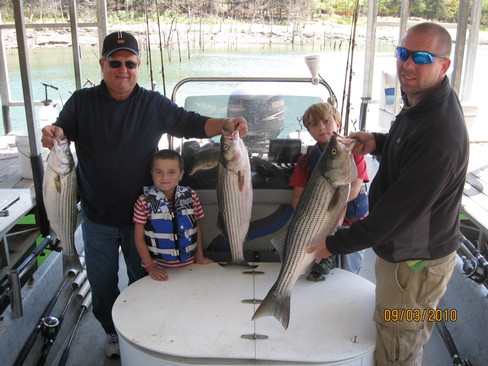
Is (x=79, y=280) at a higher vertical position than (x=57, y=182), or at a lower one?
lower

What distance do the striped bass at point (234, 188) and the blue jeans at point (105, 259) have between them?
67 centimetres

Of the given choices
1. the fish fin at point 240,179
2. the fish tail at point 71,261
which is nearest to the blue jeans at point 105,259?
the fish tail at point 71,261

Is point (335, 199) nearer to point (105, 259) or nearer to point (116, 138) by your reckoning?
point (116, 138)

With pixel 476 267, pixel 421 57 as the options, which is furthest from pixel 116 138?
pixel 476 267

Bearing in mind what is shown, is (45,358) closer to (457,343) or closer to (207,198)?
(207,198)

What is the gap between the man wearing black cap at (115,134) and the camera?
2779mm

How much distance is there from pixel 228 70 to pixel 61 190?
547cm

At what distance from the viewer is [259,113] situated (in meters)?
3.79

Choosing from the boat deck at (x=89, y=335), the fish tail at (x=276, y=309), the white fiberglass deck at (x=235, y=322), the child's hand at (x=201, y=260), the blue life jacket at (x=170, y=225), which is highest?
the blue life jacket at (x=170, y=225)

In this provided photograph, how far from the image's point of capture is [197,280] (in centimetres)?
278

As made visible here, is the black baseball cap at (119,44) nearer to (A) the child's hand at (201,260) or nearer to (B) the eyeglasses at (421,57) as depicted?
(A) the child's hand at (201,260)

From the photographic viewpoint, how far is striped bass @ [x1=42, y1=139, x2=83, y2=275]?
8.62ft

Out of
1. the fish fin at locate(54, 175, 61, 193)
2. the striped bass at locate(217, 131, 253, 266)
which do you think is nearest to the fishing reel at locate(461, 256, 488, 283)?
the striped bass at locate(217, 131, 253, 266)

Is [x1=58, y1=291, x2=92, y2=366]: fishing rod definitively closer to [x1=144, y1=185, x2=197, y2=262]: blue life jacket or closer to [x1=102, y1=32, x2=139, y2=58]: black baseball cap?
[x1=144, y1=185, x2=197, y2=262]: blue life jacket
